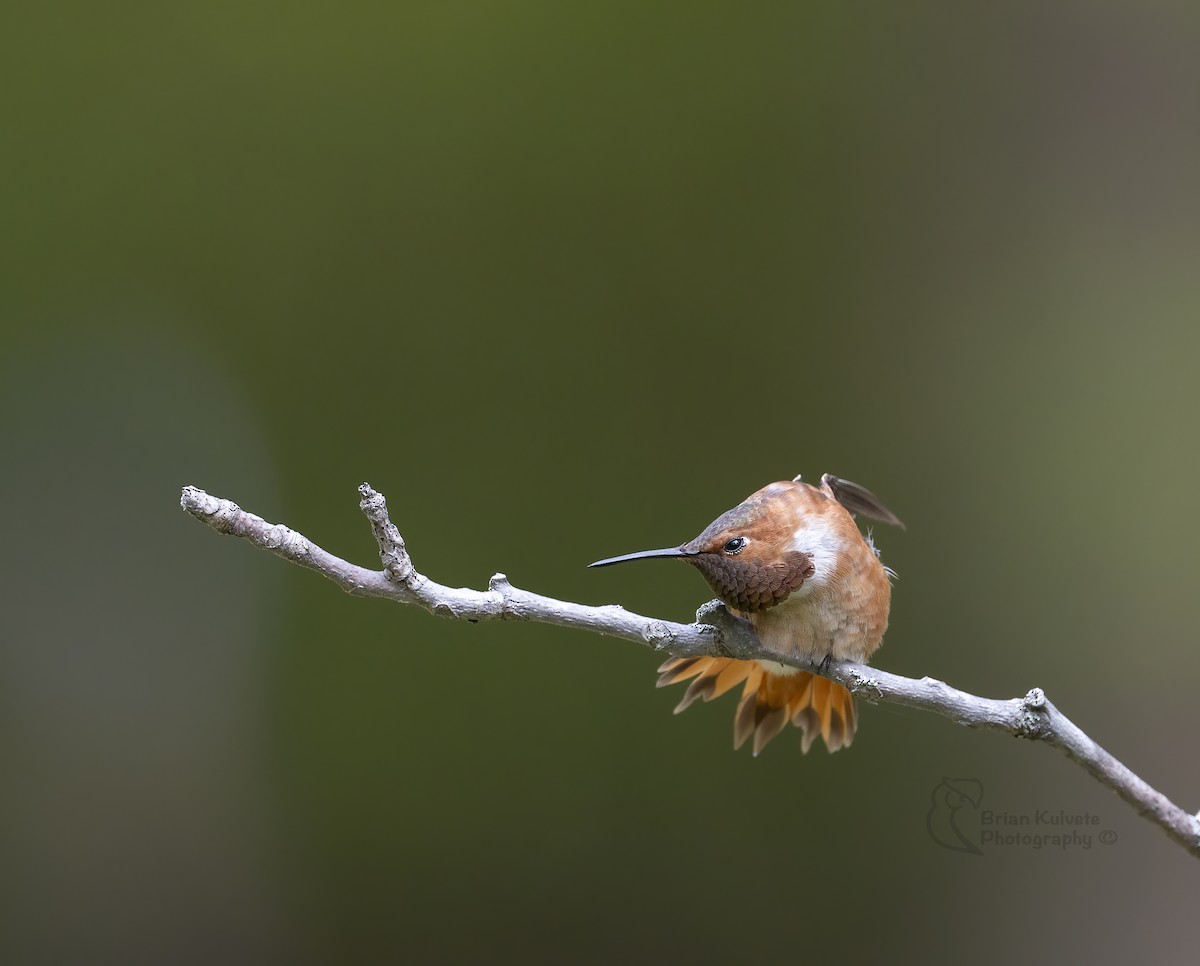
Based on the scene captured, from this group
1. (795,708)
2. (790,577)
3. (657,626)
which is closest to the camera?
(657,626)

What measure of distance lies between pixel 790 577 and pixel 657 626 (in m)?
0.22

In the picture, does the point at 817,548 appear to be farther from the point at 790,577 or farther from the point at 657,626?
the point at 657,626

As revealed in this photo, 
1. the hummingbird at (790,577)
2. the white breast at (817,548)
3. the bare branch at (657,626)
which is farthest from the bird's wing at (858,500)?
the bare branch at (657,626)

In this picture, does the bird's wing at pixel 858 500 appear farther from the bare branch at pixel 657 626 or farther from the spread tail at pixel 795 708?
the bare branch at pixel 657 626

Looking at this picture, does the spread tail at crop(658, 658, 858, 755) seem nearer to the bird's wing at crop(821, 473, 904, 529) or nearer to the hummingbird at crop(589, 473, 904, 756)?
the hummingbird at crop(589, 473, 904, 756)

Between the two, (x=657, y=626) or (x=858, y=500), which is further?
(x=858, y=500)

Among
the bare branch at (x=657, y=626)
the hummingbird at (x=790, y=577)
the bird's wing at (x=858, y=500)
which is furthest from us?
the bird's wing at (x=858, y=500)

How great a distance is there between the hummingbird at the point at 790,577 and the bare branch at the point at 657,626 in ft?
0.14

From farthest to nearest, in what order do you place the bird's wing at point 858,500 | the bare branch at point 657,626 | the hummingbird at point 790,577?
the bird's wing at point 858,500 → the hummingbird at point 790,577 → the bare branch at point 657,626

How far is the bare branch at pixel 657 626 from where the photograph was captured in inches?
38.9

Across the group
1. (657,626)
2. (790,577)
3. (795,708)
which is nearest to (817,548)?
(790,577)

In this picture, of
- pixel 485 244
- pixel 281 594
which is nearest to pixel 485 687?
pixel 281 594

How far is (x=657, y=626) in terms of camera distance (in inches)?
43.9

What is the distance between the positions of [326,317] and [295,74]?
609 mm
